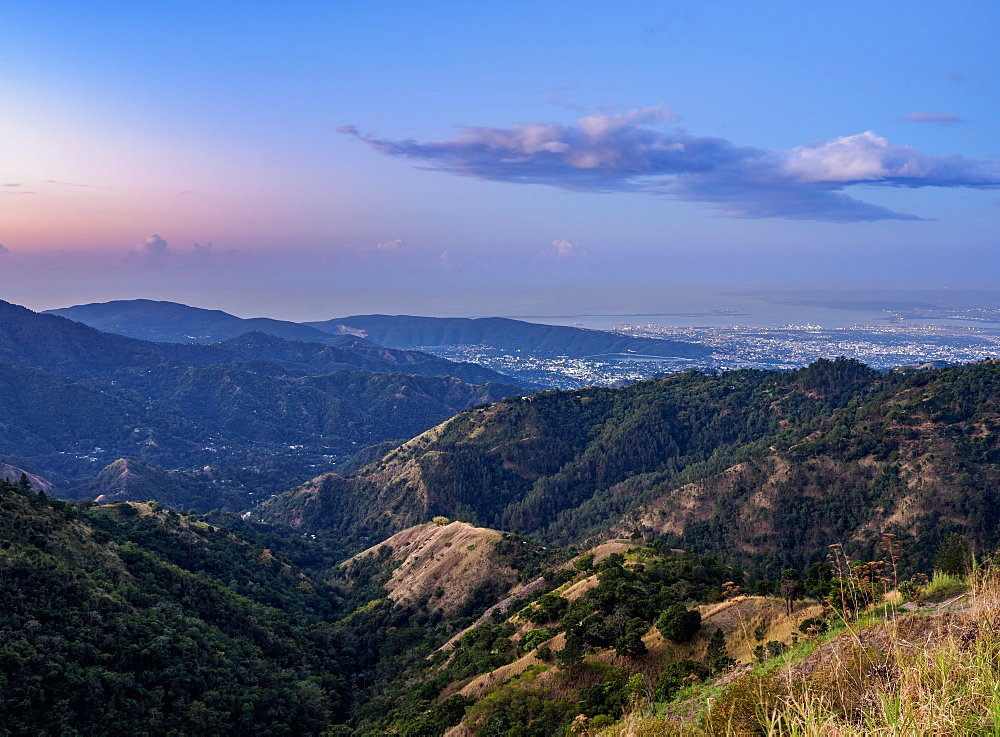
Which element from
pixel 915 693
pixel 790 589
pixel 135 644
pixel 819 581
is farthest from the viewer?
pixel 135 644

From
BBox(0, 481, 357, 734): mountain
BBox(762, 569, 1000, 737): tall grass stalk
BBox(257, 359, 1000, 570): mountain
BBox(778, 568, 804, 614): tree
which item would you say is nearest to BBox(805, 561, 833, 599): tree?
BBox(778, 568, 804, 614): tree

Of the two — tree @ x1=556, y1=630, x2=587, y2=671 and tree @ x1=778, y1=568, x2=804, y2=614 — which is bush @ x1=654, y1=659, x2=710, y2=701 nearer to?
tree @ x1=778, y1=568, x2=804, y2=614

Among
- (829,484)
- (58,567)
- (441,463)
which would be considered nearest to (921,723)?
(58,567)

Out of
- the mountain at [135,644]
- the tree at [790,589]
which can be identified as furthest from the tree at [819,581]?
the mountain at [135,644]

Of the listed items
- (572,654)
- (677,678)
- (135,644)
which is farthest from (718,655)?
(135,644)

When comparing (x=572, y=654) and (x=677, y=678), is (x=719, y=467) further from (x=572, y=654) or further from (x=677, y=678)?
(x=677, y=678)

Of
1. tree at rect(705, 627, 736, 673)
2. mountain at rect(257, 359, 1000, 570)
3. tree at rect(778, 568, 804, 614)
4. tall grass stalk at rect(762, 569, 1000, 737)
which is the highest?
tall grass stalk at rect(762, 569, 1000, 737)

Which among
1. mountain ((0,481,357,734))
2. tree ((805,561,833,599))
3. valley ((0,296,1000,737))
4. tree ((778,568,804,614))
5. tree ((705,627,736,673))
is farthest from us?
mountain ((0,481,357,734))

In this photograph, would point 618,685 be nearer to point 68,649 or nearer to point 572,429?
point 68,649
